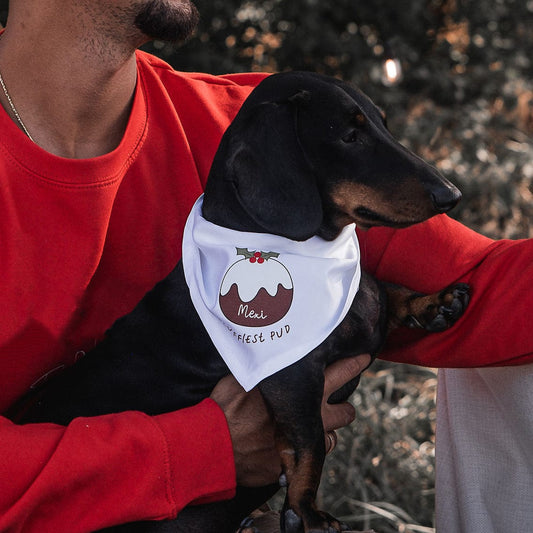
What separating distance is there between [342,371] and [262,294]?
278 millimetres

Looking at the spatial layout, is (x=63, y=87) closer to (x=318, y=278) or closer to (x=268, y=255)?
(x=268, y=255)

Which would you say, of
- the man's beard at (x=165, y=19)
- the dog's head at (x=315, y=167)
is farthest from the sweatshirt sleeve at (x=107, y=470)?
the man's beard at (x=165, y=19)

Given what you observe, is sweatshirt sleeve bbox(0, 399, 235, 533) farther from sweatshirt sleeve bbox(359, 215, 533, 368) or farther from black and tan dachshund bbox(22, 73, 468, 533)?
sweatshirt sleeve bbox(359, 215, 533, 368)

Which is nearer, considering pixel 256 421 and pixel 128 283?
pixel 256 421

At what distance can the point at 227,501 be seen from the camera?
1930mm

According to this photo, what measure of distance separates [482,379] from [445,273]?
0.29 meters

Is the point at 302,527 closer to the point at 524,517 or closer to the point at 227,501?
the point at 227,501

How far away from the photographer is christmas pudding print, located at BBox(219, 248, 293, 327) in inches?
71.2

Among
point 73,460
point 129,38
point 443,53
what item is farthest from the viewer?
point 443,53

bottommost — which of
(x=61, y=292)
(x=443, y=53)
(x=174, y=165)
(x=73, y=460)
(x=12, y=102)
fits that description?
(x=443, y=53)

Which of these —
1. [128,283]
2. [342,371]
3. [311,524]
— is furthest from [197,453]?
[128,283]

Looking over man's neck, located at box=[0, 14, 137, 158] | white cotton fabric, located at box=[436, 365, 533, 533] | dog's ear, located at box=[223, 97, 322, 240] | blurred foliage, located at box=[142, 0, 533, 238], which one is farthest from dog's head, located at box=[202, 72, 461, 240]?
blurred foliage, located at box=[142, 0, 533, 238]

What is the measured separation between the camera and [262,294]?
181 cm

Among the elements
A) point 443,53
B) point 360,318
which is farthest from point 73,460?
point 443,53
